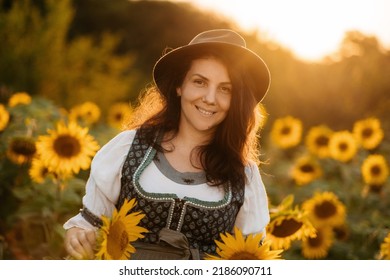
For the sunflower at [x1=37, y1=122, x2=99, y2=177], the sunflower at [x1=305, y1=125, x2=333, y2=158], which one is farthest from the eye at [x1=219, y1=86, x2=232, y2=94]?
the sunflower at [x1=305, y1=125, x2=333, y2=158]

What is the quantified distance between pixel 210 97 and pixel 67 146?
0.96 m

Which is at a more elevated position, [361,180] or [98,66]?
[98,66]

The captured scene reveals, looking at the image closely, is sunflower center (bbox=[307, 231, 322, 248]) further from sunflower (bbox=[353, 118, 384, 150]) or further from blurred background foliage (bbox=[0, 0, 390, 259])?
sunflower (bbox=[353, 118, 384, 150])

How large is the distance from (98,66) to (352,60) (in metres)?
2.75

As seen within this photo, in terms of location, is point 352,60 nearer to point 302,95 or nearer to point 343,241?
point 302,95

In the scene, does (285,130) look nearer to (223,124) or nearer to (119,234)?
(223,124)

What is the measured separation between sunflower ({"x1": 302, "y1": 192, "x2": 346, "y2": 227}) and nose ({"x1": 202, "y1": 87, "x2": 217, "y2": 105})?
4.56 feet

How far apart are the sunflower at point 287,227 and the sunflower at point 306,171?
1.68 m

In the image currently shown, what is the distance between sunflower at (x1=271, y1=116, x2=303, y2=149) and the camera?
467 cm

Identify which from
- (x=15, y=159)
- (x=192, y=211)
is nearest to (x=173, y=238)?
(x=192, y=211)

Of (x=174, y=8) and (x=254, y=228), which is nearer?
(x=254, y=228)

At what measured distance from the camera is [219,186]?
2055 millimetres

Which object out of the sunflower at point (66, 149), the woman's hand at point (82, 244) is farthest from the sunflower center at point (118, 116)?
the woman's hand at point (82, 244)

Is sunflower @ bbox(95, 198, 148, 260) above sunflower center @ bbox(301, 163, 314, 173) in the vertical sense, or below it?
below
